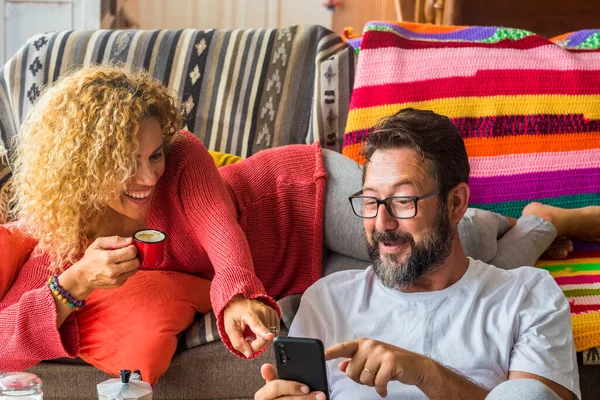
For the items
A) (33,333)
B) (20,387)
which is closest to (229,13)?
(33,333)

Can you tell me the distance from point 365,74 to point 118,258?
117cm

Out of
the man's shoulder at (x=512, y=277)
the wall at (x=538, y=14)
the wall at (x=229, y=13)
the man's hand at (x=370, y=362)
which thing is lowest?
the man's hand at (x=370, y=362)

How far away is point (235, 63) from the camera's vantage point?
2.87 meters

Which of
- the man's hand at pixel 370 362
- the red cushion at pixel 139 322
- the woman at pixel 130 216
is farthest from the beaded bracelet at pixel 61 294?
the man's hand at pixel 370 362

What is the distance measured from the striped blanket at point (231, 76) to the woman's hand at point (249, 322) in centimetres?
106

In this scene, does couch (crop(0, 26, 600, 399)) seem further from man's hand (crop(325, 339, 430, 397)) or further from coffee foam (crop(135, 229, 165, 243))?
man's hand (crop(325, 339, 430, 397))

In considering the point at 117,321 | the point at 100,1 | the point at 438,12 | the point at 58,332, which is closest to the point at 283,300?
the point at 117,321

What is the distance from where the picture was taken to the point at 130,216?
2.04 m

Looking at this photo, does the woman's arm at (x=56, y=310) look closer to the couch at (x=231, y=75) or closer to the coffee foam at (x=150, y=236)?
the coffee foam at (x=150, y=236)

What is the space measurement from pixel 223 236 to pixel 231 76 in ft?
3.27

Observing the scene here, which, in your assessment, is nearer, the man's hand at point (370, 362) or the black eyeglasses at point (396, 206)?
the man's hand at point (370, 362)

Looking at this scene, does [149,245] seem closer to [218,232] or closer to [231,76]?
[218,232]

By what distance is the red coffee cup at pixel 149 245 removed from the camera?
5.98 ft

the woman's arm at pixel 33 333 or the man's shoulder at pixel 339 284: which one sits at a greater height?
the man's shoulder at pixel 339 284
